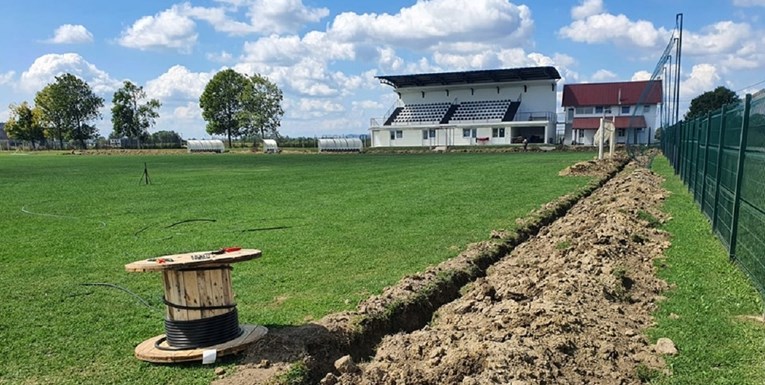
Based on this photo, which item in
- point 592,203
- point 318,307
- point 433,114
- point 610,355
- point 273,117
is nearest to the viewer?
point 610,355

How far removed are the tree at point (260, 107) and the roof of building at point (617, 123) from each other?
3841 centimetres

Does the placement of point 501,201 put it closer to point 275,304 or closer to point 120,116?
point 275,304

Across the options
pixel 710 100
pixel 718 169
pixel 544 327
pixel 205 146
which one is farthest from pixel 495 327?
pixel 710 100

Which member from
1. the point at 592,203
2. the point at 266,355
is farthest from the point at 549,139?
the point at 266,355

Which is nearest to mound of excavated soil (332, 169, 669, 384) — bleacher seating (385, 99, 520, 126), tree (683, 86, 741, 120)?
bleacher seating (385, 99, 520, 126)

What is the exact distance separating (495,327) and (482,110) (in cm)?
6553

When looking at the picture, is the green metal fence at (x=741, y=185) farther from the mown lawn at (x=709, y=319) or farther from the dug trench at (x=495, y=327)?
the dug trench at (x=495, y=327)

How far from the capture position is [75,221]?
11305 mm

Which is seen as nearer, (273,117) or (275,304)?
(275,304)

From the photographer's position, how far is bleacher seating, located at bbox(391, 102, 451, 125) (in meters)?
70.0

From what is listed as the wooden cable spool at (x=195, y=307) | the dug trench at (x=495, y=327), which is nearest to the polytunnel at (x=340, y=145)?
the dug trench at (x=495, y=327)

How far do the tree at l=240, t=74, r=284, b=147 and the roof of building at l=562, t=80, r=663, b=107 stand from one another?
3749 cm

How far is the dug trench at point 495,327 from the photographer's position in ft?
13.0

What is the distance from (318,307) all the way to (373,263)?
1818 mm
